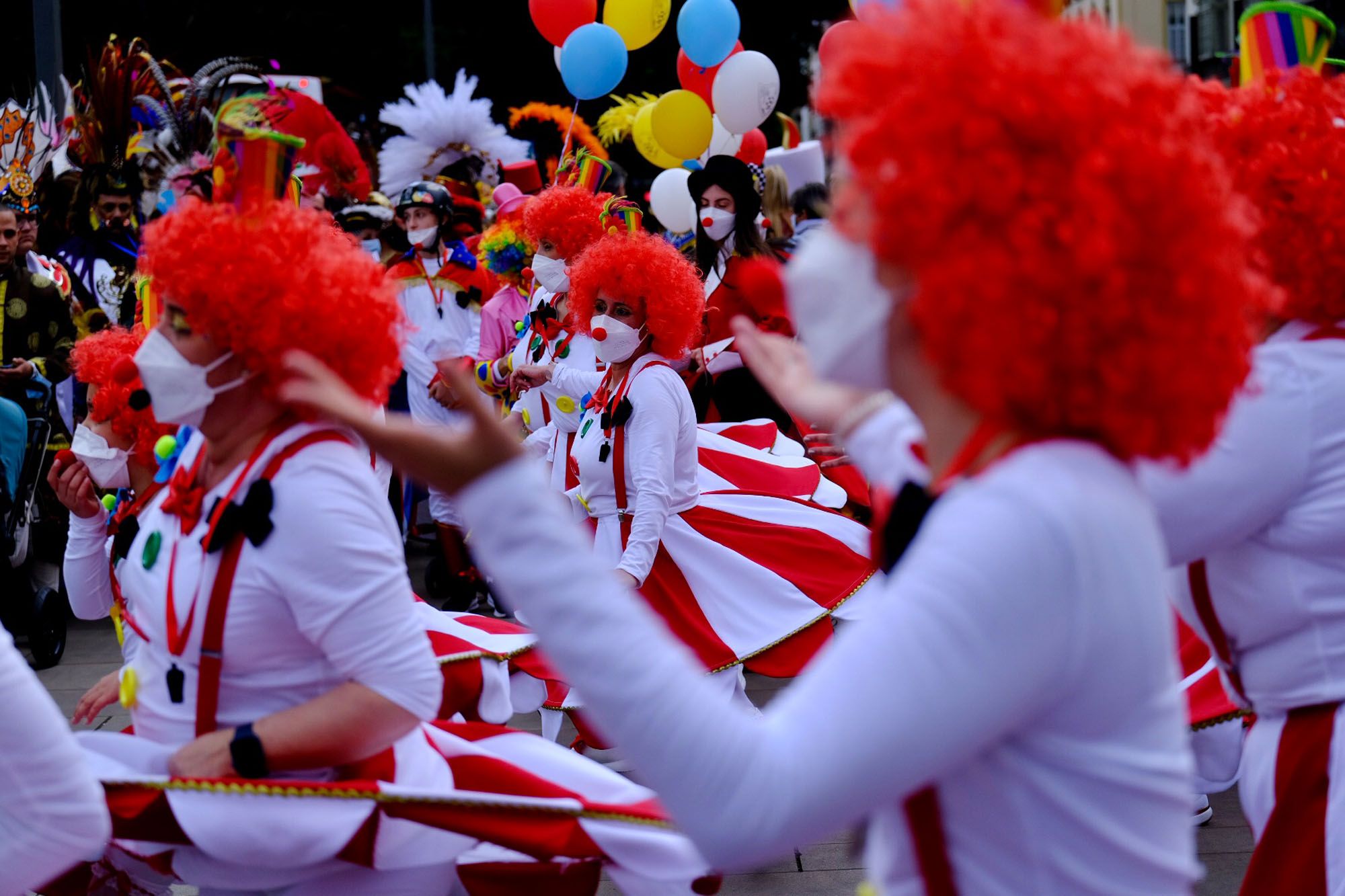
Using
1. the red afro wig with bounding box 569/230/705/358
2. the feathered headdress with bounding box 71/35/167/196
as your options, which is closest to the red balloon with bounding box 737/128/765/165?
the feathered headdress with bounding box 71/35/167/196

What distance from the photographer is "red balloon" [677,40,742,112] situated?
10188 mm

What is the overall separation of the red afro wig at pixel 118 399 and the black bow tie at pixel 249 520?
4.23ft

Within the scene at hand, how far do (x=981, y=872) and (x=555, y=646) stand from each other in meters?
0.45

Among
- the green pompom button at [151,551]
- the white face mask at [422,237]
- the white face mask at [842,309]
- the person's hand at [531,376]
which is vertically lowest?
the person's hand at [531,376]

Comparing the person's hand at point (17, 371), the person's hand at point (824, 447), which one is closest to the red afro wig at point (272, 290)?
the person's hand at point (824, 447)

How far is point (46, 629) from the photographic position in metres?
6.94

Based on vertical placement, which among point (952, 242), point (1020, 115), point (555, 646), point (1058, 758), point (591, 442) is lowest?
point (591, 442)

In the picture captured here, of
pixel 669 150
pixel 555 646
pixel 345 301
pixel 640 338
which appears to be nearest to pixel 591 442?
pixel 640 338

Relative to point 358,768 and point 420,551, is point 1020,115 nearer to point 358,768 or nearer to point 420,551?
point 358,768

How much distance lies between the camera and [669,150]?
9.96 metres

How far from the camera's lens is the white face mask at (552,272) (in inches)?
288

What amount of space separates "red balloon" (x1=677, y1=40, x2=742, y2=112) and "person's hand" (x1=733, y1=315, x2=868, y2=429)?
8.57m

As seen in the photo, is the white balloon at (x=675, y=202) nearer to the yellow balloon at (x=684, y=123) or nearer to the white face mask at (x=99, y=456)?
the yellow balloon at (x=684, y=123)

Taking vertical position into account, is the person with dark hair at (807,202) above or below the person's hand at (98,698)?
above
